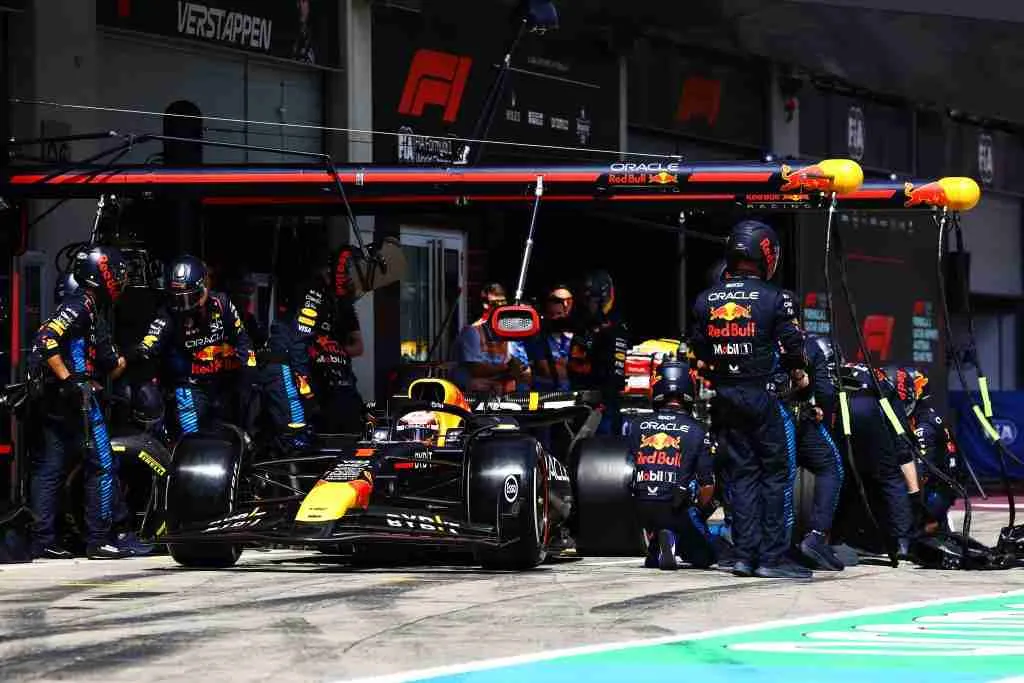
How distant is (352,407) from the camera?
1445cm

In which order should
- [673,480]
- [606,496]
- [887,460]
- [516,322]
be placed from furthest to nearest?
1. [887,460]
2. [606,496]
3. [516,322]
4. [673,480]

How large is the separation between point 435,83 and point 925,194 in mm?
6933

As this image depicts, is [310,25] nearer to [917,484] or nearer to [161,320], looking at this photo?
[161,320]

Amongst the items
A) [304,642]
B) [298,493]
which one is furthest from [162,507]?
[304,642]

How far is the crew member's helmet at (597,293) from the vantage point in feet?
51.6

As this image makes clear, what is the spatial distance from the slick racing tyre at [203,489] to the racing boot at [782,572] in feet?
9.40

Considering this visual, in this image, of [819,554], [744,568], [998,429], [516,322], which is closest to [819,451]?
[819,554]

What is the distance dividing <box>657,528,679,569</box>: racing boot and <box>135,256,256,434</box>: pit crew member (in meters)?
3.10

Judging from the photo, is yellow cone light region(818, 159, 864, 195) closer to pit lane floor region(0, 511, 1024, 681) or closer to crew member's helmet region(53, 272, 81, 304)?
pit lane floor region(0, 511, 1024, 681)

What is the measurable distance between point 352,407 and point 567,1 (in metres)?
6.85

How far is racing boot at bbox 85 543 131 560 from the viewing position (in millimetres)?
A: 12594

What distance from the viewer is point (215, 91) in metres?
16.8

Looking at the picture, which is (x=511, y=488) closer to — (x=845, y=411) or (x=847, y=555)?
(x=845, y=411)

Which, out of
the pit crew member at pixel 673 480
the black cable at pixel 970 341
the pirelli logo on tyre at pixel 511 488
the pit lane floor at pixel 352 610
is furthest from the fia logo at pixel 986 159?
the pirelli logo on tyre at pixel 511 488
